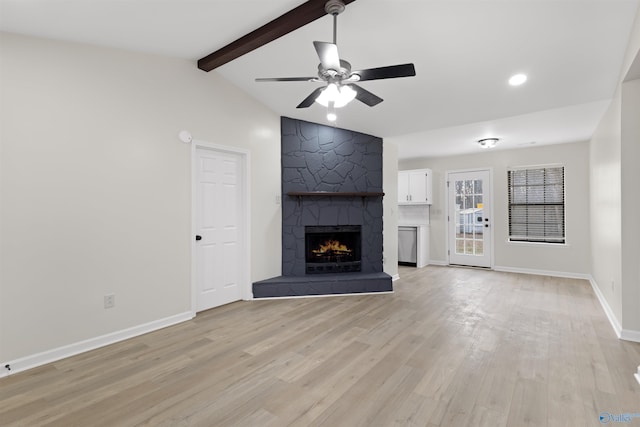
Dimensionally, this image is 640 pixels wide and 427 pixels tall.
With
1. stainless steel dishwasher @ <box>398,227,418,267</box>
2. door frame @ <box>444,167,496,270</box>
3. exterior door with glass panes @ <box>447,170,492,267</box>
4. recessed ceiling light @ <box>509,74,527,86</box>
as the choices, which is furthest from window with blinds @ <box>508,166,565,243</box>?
recessed ceiling light @ <box>509,74,527,86</box>

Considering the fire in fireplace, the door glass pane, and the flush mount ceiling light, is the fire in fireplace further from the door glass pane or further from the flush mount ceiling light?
the door glass pane

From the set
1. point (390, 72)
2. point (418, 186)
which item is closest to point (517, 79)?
point (390, 72)

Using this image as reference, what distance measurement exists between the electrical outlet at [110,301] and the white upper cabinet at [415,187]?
600 centimetres

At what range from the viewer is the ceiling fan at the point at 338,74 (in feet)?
6.97

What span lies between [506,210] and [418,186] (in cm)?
183

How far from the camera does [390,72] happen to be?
2.22 metres

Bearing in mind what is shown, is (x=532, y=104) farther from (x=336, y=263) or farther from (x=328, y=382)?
(x=328, y=382)

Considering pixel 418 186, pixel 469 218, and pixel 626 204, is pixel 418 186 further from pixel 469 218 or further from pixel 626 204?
pixel 626 204

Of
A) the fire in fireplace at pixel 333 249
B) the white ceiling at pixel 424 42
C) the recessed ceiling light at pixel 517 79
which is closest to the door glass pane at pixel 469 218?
the white ceiling at pixel 424 42

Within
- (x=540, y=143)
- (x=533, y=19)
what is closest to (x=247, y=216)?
(x=533, y=19)

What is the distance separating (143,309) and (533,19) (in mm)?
4398

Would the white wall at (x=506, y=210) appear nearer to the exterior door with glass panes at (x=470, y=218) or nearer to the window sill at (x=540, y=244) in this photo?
the window sill at (x=540, y=244)

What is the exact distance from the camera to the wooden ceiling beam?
2.51 m

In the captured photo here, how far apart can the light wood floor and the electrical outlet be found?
14.8 inches
